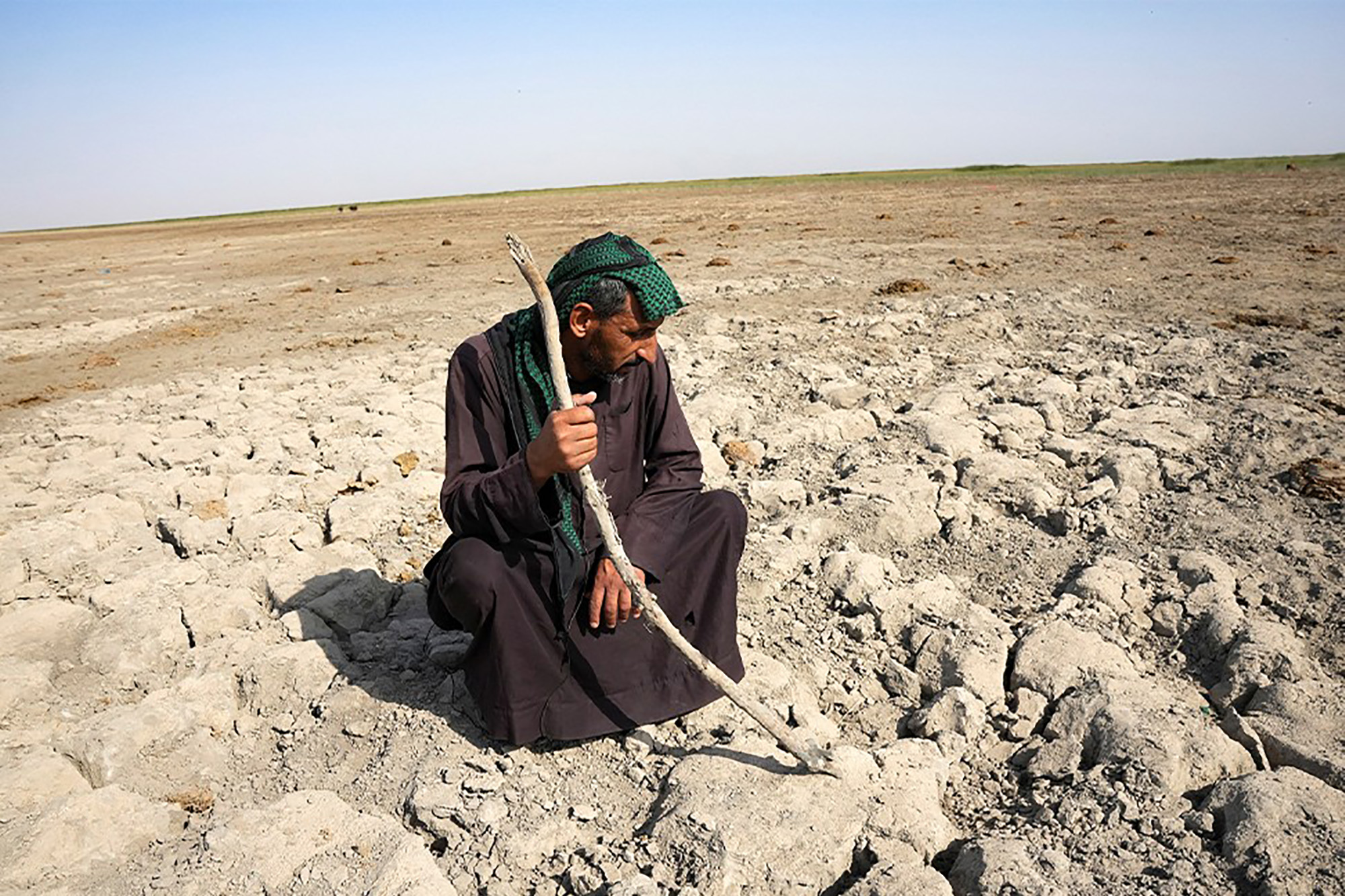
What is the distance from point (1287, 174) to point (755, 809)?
22029 mm

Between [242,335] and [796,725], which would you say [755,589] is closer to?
[796,725]

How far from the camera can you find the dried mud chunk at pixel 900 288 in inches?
278

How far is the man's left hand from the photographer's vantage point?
218 cm

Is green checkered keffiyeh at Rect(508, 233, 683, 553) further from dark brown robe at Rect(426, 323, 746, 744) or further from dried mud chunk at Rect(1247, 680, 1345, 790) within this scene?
dried mud chunk at Rect(1247, 680, 1345, 790)

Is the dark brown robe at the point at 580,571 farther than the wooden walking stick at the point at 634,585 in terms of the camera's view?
Yes

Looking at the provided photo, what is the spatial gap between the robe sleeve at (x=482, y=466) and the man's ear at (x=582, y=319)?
0.26 meters

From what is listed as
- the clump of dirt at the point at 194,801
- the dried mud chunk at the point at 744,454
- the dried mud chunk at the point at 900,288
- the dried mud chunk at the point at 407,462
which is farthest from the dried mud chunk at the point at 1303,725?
the dried mud chunk at the point at 900,288

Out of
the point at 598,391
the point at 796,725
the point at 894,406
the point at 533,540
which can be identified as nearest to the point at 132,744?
the point at 533,540

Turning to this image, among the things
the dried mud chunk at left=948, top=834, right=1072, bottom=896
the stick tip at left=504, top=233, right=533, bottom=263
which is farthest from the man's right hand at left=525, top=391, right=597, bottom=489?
the dried mud chunk at left=948, top=834, right=1072, bottom=896

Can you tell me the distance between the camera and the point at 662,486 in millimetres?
2447

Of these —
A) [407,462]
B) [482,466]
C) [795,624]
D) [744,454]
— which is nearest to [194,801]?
[482,466]

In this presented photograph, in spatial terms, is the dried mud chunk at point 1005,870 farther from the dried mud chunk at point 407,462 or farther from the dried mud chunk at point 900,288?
the dried mud chunk at point 900,288

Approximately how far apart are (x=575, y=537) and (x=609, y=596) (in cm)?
17

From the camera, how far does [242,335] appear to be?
7.21 meters
